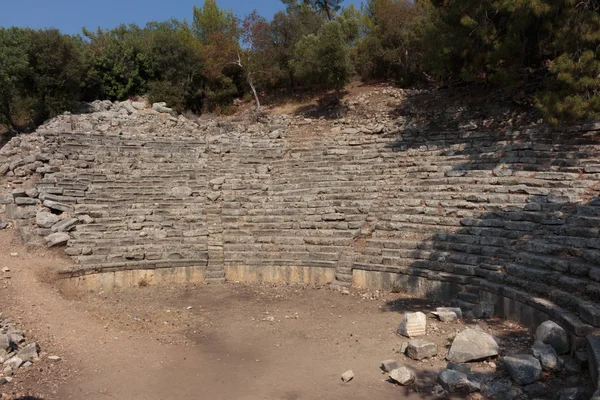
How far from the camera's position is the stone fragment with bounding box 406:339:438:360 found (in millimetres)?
5559

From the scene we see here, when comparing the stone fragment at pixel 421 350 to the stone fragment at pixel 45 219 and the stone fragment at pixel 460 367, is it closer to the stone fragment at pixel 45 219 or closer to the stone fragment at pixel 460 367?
the stone fragment at pixel 460 367

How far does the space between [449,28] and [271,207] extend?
815 cm

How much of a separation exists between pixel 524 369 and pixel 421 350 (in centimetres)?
123

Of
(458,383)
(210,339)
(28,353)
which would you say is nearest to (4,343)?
(28,353)

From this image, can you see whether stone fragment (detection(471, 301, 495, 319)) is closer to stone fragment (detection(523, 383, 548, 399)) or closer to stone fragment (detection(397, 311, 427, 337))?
stone fragment (detection(397, 311, 427, 337))

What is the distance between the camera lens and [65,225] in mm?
10266

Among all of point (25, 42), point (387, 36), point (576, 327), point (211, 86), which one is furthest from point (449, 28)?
point (25, 42)

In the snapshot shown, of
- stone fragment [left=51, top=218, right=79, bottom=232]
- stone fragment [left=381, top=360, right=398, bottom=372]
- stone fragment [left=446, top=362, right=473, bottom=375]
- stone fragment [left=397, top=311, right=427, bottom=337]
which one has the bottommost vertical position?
stone fragment [left=381, top=360, right=398, bottom=372]

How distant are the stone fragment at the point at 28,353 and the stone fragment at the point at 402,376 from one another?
4.74 meters

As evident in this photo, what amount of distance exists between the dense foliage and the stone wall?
1.99 metres

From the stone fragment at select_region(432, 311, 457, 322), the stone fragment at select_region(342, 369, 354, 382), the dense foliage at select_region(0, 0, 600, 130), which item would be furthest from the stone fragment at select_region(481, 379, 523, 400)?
the dense foliage at select_region(0, 0, 600, 130)

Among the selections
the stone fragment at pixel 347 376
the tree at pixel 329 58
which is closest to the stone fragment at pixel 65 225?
the stone fragment at pixel 347 376

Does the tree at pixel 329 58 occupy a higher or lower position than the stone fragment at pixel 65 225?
higher

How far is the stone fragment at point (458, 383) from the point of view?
4.68m
